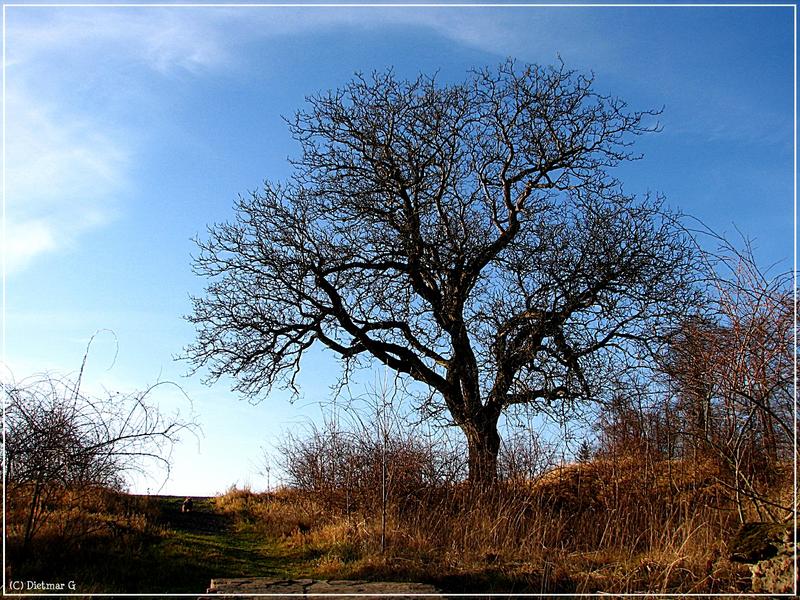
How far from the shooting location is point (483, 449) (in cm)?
1211

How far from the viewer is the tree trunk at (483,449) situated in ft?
34.2

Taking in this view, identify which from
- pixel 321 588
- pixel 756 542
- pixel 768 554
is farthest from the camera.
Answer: pixel 321 588

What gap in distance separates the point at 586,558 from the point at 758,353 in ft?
9.81

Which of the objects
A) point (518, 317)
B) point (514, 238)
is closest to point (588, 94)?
point (514, 238)

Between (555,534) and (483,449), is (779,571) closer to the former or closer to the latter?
(555,534)

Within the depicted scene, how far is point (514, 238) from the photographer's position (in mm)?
13742

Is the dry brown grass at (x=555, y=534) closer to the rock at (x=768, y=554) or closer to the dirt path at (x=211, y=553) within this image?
the rock at (x=768, y=554)

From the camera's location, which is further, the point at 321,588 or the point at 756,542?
the point at 321,588

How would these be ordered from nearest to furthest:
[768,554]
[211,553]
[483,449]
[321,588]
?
1. [768,554]
2. [321,588]
3. [211,553]
4. [483,449]

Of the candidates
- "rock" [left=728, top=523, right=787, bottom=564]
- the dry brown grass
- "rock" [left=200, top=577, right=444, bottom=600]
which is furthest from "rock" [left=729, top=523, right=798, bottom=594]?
"rock" [left=200, top=577, right=444, bottom=600]

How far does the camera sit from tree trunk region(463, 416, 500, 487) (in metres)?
10.4

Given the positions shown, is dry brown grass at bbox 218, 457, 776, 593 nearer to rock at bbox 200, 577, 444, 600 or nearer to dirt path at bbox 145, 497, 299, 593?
dirt path at bbox 145, 497, 299, 593

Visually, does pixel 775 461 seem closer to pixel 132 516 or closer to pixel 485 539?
pixel 485 539

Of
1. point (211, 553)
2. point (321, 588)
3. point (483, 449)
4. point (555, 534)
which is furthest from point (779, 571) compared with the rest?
point (483, 449)
